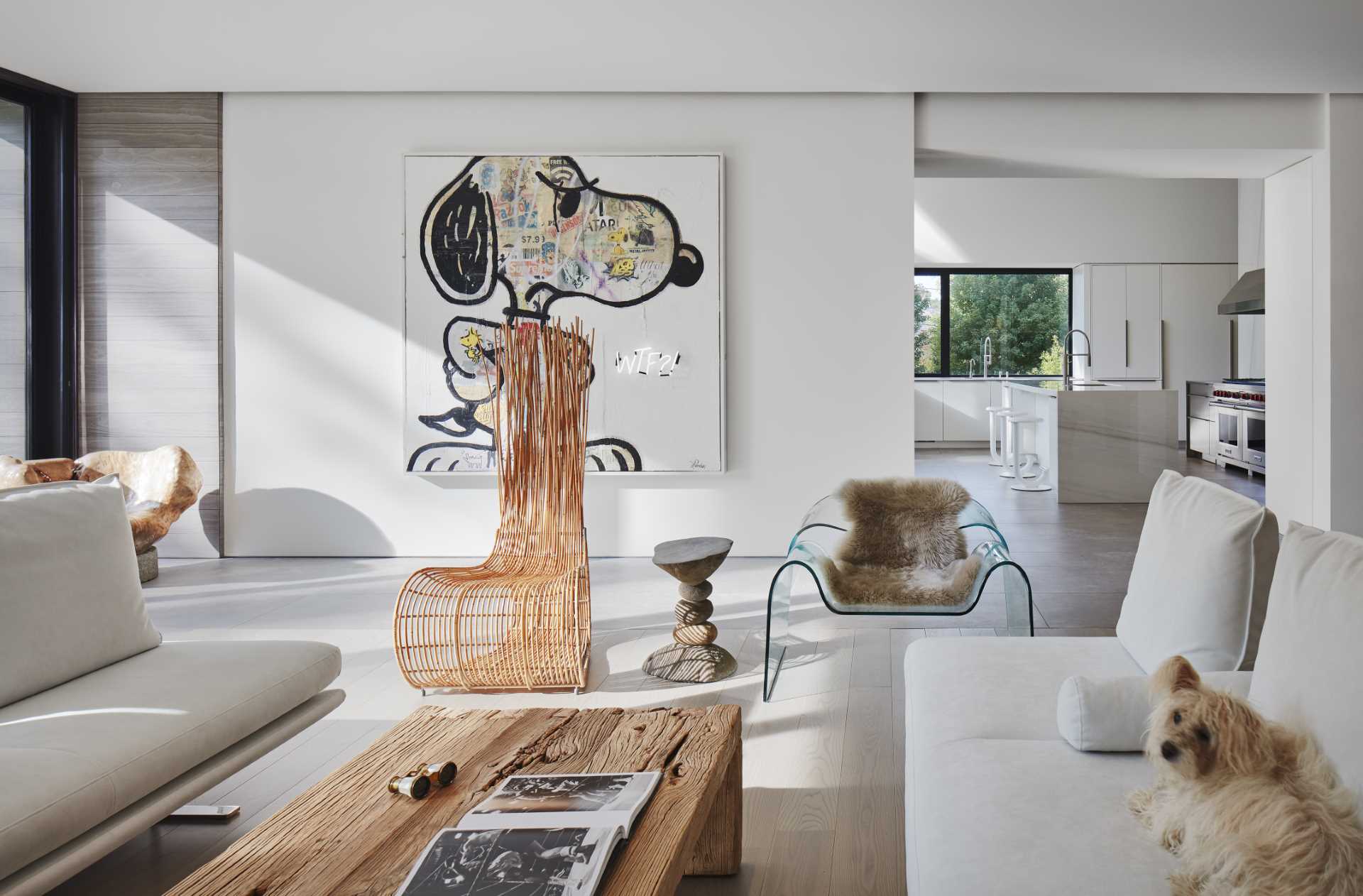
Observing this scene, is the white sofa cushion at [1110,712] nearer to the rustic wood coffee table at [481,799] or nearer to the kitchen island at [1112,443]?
the rustic wood coffee table at [481,799]

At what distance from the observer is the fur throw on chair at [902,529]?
365cm

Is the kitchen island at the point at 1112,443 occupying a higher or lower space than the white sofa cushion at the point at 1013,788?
higher

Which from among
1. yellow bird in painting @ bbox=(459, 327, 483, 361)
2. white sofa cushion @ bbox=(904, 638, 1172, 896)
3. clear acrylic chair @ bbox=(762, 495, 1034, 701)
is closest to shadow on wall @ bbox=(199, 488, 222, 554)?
yellow bird in painting @ bbox=(459, 327, 483, 361)

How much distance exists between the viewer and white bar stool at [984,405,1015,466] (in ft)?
31.0

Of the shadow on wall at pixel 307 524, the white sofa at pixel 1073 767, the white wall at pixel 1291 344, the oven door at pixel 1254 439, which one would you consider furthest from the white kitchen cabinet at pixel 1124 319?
the white sofa at pixel 1073 767

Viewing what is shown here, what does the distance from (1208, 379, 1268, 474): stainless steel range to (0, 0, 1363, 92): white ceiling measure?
150 inches

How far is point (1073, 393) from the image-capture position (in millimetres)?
7867

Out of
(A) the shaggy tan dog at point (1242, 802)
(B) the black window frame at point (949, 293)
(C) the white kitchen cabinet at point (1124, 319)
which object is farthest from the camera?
(B) the black window frame at point (949, 293)

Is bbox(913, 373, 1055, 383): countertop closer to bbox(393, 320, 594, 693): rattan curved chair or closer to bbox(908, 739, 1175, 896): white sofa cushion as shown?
bbox(393, 320, 594, 693): rattan curved chair

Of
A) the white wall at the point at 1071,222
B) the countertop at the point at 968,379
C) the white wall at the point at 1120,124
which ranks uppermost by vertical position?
the white wall at the point at 1071,222

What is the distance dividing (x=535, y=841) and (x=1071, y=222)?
11.3 meters

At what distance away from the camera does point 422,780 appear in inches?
64.2

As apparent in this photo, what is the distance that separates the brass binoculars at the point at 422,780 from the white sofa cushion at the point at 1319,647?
4.23ft

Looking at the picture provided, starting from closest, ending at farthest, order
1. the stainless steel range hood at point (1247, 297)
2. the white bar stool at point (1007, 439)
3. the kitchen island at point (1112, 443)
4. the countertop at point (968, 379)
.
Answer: the kitchen island at point (1112, 443) < the stainless steel range hood at point (1247, 297) < the white bar stool at point (1007, 439) < the countertop at point (968, 379)
